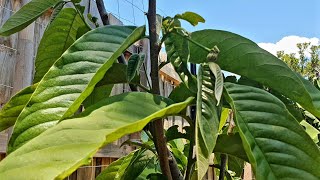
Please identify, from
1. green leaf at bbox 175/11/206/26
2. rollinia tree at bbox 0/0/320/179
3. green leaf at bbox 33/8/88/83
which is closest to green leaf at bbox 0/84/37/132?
rollinia tree at bbox 0/0/320/179

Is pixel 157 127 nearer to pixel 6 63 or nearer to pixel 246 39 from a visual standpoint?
pixel 246 39

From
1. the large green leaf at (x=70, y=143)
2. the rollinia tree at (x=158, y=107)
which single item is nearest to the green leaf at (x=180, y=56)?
the rollinia tree at (x=158, y=107)

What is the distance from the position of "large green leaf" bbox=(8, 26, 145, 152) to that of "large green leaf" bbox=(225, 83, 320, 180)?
13 cm

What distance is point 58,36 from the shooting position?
61 centimetres

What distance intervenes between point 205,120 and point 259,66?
132 mm

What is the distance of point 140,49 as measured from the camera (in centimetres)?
182

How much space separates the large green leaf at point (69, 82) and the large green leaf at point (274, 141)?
0.43 ft

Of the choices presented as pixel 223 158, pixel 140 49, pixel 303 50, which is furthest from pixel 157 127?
pixel 303 50

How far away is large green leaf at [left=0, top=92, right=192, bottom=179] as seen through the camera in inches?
9.9

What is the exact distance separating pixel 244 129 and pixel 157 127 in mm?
112

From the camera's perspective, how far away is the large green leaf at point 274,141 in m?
0.37

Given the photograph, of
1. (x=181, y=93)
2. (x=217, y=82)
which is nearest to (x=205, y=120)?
(x=217, y=82)

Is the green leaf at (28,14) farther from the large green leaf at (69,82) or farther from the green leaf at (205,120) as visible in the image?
the green leaf at (205,120)

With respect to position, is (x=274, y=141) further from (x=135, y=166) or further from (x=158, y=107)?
(x=135, y=166)
